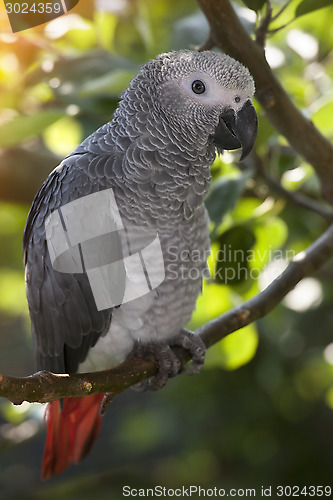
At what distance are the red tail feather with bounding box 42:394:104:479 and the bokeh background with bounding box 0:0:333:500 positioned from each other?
0.28ft

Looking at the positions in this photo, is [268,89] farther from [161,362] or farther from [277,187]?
[161,362]

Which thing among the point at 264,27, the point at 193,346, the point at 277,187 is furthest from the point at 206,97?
the point at 193,346

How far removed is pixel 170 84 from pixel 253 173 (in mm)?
279

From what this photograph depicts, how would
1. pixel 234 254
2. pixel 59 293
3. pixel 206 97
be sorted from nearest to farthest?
pixel 206 97 → pixel 59 293 → pixel 234 254

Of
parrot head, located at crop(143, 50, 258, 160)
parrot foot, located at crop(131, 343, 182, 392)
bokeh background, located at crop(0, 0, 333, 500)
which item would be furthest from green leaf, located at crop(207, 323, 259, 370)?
parrot head, located at crop(143, 50, 258, 160)

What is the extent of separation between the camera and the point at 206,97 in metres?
0.72

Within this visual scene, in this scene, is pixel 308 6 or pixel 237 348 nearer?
pixel 308 6

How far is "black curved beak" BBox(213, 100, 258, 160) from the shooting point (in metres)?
0.72

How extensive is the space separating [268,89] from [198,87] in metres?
0.11

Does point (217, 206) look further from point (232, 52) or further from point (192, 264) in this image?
point (232, 52)

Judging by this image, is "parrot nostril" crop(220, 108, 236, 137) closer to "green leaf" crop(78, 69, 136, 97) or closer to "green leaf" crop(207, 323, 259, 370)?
"green leaf" crop(78, 69, 136, 97)

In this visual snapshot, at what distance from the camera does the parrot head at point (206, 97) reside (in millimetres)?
686

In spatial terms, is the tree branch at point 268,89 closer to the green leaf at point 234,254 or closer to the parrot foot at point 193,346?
the green leaf at point 234,254

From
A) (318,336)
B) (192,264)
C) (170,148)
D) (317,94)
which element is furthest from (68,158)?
(318,336)
